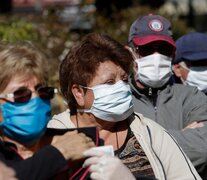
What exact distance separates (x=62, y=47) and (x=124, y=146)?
25.2 feet

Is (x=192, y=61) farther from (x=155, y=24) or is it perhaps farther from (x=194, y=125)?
(x=194, y=125)

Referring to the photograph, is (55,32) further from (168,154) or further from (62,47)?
(168,154)

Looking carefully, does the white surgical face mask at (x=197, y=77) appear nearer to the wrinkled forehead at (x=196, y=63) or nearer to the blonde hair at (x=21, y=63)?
the wrinkled forehead at (x=196, y=63)

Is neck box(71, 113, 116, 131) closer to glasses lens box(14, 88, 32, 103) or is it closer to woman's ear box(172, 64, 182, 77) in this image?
glasses lens box(14, 88, 32, 103)

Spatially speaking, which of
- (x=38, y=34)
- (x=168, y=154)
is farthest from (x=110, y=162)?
(x=38, y=34)

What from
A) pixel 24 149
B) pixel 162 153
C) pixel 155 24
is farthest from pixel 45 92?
pixel 155 24

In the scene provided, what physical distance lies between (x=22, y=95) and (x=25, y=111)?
71 mm

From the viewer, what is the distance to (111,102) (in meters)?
3.77

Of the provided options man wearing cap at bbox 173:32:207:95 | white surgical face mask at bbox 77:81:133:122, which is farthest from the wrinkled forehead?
white surgical face mask at bbox 77:81:133:122

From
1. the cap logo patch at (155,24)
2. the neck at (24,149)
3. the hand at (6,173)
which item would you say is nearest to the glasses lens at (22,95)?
the neck at (24,149)

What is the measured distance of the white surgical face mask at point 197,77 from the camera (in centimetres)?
505

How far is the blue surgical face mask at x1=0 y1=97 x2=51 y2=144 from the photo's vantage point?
302cm

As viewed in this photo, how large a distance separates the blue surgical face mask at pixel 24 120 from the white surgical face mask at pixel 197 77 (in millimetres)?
2186

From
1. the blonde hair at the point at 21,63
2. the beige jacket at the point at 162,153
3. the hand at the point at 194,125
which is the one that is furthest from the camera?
the hand at the point at 194,125
